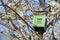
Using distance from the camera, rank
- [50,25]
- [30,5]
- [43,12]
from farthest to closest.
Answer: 1. [30,5]
2. [50,25]
3. [43,12]

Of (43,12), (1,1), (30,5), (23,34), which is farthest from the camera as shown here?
(23,34)

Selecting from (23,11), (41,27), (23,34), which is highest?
(41,27)

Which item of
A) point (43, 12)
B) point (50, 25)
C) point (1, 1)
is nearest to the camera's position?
point (43, 12)

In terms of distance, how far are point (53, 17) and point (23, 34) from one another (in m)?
3.32

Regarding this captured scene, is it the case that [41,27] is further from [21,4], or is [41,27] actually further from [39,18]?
[21,4]

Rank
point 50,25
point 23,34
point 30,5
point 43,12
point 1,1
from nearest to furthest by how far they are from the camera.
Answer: point 43,12, point 50,25, point 1,1, point 30,5, point 23,34

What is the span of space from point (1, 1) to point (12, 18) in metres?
0.76

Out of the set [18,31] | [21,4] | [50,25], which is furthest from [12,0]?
[50,25]

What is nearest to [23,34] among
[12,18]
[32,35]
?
[32,35]

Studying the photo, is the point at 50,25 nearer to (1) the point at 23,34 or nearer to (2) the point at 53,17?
(2) the point at 53,17

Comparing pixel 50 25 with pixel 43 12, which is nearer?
pixel 43 12

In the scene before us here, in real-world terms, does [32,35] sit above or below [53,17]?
below

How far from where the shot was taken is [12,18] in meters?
8.19

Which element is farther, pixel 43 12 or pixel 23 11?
pixel 23 11
